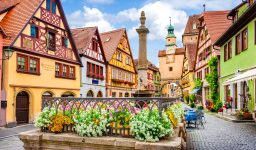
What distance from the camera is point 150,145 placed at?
4.77 metres

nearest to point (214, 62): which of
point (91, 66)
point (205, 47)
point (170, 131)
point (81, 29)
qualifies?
point (205, 47)

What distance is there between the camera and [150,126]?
16.1 ft

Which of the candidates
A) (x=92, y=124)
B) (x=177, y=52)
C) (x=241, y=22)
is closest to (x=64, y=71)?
(x=241, y=22)

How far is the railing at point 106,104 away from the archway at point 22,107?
502 inches

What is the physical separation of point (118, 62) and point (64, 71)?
13285 millimetres

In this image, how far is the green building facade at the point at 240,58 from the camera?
16188 millimetres

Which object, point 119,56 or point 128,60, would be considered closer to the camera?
point 119,56

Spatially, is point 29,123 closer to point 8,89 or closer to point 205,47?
point 8,89

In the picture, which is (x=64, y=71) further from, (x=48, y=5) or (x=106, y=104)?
(x=106, y=104)

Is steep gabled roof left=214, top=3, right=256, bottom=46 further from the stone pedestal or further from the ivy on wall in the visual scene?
the stone pedestal

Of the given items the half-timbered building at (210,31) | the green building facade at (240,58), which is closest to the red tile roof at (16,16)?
the green building facade at (240,58)

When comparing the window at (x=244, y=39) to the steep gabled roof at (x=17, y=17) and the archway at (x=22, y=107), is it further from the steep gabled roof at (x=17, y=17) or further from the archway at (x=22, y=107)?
the archway at (x=22, y=107)

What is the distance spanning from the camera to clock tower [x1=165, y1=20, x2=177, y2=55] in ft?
279

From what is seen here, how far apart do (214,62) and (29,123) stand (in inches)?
731
